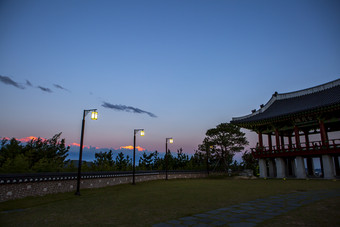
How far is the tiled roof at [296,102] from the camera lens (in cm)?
2424

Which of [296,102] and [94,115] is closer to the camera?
[94,115]

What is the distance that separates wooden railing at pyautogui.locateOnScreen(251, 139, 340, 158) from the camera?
2100 cm

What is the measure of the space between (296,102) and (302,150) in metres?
8.44

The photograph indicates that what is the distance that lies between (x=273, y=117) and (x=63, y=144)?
31507 mm

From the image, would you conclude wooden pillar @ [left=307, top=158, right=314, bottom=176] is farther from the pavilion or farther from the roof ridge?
the roof ridge

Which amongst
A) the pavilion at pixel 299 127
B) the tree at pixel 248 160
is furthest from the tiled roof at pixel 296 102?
the tree at pixel 248 160

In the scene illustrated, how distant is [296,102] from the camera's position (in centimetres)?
2862

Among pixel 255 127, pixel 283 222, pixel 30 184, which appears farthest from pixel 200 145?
pixel 283 222

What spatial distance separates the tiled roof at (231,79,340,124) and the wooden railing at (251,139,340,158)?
3731 mm

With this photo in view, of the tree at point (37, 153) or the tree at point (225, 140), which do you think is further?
the tree at point (225, 140)

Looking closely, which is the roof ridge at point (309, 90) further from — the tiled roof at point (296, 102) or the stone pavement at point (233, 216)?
the stone pavement at point (233, 216)

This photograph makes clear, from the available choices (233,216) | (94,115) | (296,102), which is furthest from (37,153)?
(296,102)

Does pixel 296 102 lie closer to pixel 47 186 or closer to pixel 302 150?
pixel 302 150

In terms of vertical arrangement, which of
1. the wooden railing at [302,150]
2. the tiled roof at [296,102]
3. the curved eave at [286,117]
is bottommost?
the wooden railing at [302,150]
